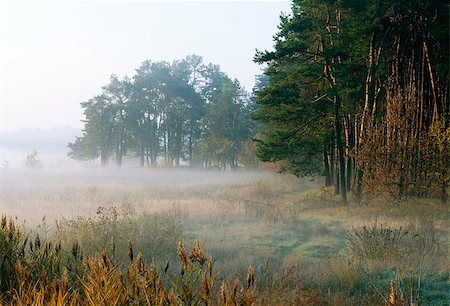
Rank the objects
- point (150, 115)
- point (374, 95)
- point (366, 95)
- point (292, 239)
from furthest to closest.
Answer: point (150, 115) < point (374, 95) < point (366, 95) < point (292, 239)

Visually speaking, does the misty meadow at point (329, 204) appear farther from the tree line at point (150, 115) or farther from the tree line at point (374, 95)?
the tree line at point (150, 115)

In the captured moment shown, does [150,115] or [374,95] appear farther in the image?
[150,115]

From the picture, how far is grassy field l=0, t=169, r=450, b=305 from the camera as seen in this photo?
654 cm

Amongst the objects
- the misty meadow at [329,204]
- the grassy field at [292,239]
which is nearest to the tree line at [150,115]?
the misty meadow at [329,204]

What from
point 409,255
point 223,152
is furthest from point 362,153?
point 223,152

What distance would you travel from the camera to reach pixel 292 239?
11.2m

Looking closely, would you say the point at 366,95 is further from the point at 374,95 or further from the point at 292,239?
the point at 292,239

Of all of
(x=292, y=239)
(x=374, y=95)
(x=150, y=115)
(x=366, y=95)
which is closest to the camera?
(x=292, y=239)

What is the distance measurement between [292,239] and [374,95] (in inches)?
325

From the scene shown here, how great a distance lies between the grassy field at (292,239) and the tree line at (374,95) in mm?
1229

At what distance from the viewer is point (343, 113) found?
1750 centimetres

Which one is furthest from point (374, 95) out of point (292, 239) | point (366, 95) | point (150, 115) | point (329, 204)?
point (150, 115)

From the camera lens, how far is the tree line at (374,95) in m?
14.3

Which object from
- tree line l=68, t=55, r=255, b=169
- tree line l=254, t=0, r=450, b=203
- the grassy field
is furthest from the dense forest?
tree line l=68, t=55, r=255, b=169
